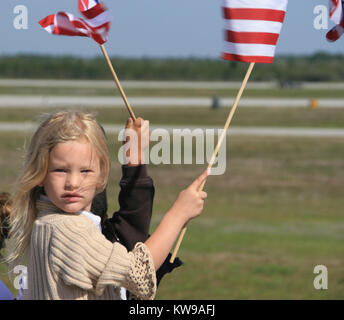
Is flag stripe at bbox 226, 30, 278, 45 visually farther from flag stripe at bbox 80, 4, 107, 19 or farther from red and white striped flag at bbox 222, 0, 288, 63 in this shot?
flag stripe at bbox 80, 4, 107, 19

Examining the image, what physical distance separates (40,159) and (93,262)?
35cm

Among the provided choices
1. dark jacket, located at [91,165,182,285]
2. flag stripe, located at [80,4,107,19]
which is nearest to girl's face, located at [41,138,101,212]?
dark jacket, located at [91,165,182,285]

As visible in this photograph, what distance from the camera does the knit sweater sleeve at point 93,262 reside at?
87.6 inches

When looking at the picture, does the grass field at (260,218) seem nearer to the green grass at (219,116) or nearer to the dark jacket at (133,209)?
the dark jacket at (133,209)

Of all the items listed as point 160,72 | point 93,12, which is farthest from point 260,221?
point 160,72


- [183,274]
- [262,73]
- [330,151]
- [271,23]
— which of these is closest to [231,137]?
[330,151]

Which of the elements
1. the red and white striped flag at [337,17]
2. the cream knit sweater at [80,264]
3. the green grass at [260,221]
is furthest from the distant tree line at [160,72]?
the cream knit sweater at [80,264]

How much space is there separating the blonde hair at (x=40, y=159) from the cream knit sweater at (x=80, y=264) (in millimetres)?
104

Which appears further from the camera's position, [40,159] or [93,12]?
[93,12]

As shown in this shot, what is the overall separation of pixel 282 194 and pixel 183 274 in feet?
22.9

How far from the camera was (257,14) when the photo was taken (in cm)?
273

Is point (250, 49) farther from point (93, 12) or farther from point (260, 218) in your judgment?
point (260, 218)
